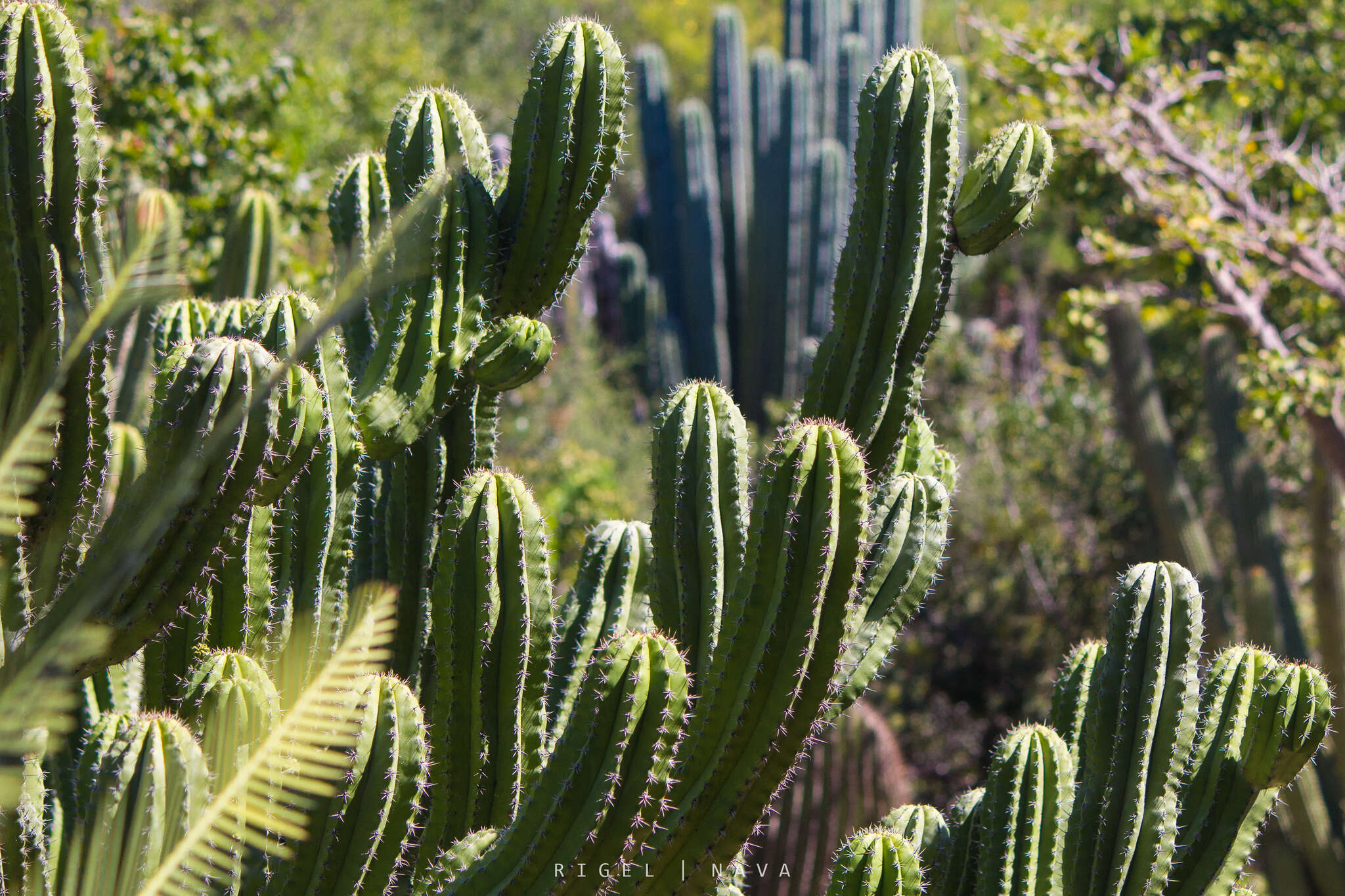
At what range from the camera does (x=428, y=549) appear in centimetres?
269


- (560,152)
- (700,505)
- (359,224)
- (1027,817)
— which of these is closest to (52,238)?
(359,224)

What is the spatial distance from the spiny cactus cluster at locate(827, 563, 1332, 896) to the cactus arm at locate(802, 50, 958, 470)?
0.68 m

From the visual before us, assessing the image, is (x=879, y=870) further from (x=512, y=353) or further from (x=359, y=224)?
(x=359, y=224)

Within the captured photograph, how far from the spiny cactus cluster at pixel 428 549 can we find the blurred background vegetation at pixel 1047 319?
1512 mm

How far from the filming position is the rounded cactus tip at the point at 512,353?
2518 mm

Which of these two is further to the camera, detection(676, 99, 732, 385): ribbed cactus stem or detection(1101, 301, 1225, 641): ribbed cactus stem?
detection(676, 99, 732, 385): ribbed cactus stem

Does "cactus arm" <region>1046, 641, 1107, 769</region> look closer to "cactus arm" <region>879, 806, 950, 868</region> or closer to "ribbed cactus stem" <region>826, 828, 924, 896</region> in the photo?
"cactus arm" <region>879, 806, 950, 868</region>

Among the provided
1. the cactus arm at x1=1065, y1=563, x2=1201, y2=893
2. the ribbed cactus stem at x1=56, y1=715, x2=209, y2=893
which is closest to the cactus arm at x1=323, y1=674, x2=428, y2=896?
the ribbed cactus stem at x1=56, y1=715, x2=209, y2=893

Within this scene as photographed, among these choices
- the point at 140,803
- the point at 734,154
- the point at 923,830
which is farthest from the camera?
the point at 734,154

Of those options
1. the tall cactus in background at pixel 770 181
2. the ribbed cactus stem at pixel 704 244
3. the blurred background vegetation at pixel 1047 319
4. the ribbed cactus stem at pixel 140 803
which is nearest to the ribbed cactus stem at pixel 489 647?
the ribbed cactus stem at pixel 140 803

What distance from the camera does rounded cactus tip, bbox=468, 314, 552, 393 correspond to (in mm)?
2518

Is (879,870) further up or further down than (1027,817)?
further down

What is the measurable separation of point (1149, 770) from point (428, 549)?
1.62m

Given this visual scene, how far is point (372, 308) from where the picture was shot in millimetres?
2643
